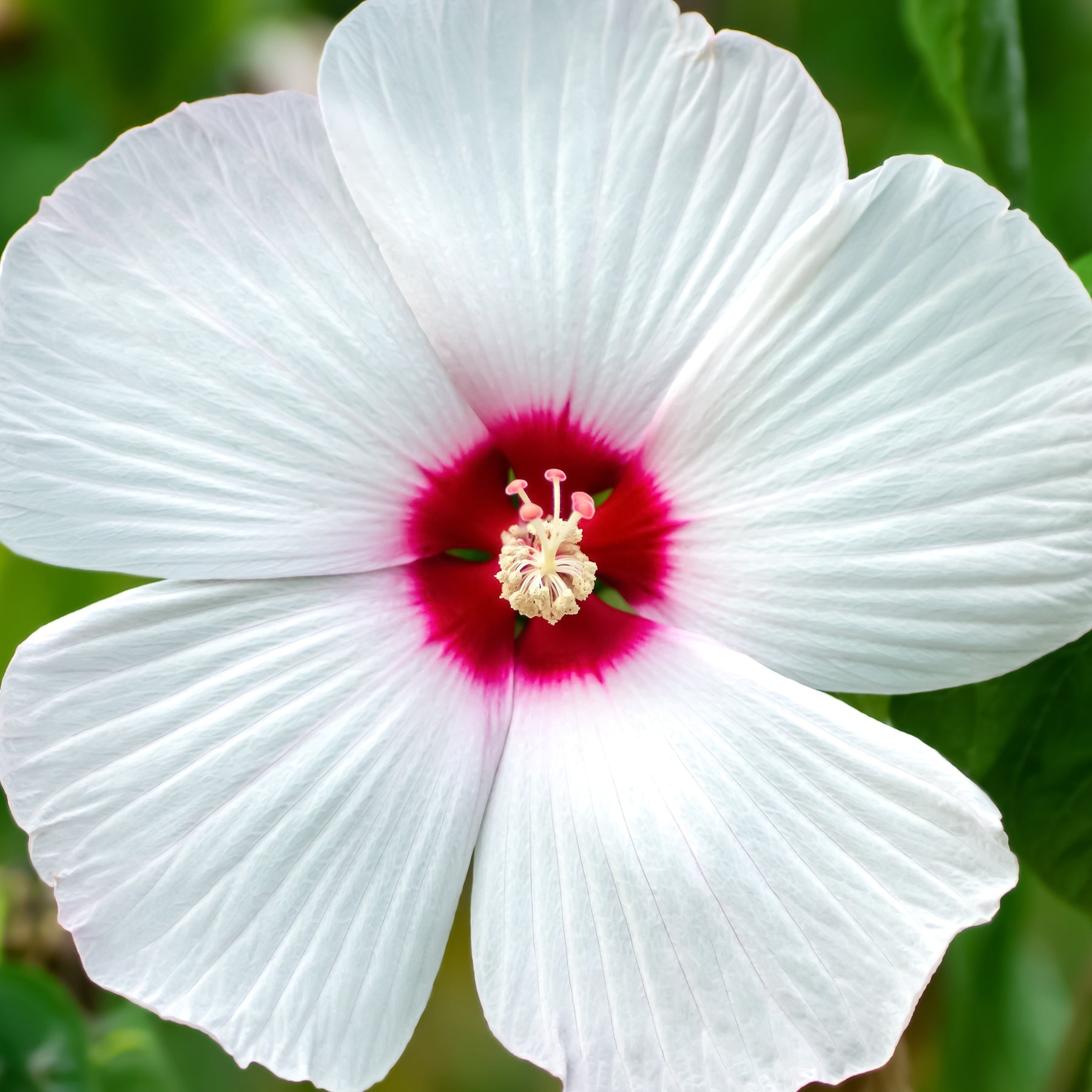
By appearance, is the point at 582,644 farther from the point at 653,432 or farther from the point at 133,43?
the point at 133,43

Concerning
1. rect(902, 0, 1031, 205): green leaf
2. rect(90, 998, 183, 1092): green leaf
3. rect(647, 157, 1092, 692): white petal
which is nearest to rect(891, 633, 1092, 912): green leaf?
rect(647, 157, 1092, 692): white petal

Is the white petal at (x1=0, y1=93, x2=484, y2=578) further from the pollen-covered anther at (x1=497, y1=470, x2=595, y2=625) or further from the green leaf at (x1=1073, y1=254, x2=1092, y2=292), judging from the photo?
the green leaf at (x1=1073, y1=254, x2=1092, y2=292)

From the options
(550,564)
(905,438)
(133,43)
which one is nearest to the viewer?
(905,438)

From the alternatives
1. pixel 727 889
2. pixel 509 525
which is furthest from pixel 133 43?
pixel 727 889

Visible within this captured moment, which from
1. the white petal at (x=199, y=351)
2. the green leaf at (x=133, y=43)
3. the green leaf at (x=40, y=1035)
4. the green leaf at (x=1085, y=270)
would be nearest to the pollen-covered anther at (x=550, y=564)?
the white petal at (x=199, y=351)

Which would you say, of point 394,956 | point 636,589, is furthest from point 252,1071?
point 636,589

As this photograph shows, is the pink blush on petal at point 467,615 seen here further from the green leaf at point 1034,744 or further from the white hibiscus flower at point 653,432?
the green leaf at point 1034,744
